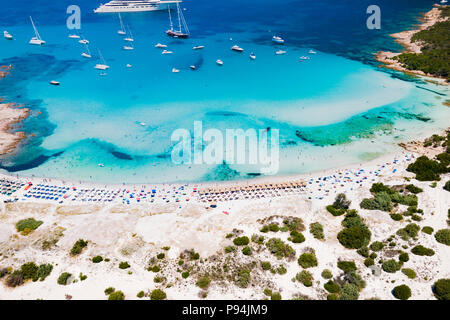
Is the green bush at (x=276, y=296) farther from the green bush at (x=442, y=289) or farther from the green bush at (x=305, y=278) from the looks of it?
the green bush at (x=442, y=289)

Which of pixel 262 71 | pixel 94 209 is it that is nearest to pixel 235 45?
pixel 262 71

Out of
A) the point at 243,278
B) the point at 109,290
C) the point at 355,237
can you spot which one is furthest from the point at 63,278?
the point at 355,237

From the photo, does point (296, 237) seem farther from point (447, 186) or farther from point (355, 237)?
point (447, 186)

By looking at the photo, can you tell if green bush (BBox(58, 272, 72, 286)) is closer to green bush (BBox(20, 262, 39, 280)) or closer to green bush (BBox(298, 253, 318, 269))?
green bush (BBox(20, 262, 39, 280))

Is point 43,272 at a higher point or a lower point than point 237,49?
lower

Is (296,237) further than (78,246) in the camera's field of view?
Yes

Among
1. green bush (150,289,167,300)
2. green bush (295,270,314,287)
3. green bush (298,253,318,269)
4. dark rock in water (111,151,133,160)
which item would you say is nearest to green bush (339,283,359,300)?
green bush (295,270,314,287)

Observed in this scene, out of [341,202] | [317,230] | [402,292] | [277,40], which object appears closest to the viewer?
[402,292]

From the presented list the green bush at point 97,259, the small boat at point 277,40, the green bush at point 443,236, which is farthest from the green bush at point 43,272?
the small boat at point 277,40
